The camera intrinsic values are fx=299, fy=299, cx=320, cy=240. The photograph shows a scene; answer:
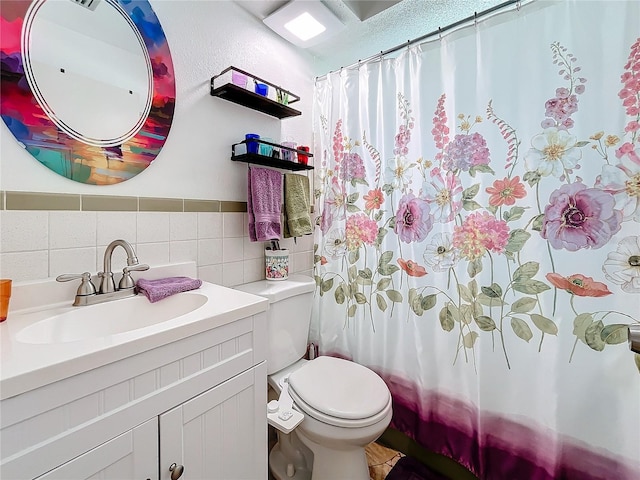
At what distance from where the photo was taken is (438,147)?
1.31m

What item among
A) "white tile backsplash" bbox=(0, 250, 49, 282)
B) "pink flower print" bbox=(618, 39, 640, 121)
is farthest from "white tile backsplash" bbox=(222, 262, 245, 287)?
"pink flower print" bbox=(618, 39, 640, 121)

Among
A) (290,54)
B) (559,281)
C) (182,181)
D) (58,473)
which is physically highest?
(290,54)

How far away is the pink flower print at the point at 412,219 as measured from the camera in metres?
1.36

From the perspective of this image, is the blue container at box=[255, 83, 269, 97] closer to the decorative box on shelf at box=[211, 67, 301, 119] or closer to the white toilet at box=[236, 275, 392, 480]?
the decorative box on shelf at box=[211, 67, 301, 119]

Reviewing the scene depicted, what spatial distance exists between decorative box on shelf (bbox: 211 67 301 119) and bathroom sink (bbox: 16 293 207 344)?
0.87 metres

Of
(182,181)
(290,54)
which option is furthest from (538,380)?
(290,54)

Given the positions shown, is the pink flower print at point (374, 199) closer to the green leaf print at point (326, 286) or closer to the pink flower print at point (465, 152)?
the pink flower print at point (465, 152)

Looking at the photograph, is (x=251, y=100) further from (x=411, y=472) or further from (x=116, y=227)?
(x=411, y=472)

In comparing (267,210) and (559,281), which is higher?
(267,210)

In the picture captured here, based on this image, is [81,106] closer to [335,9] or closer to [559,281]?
[335,9]

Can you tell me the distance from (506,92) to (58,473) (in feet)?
5.53

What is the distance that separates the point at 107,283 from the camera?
95 cm

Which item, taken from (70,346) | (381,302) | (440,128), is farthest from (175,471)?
(440,128)

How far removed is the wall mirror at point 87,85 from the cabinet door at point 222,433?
0.78 meters
